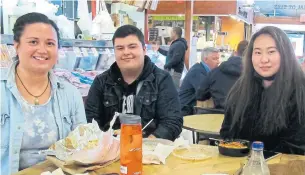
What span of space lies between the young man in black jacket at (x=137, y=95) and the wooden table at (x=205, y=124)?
481 millimetres

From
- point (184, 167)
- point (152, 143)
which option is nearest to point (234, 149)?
point (184, 167)

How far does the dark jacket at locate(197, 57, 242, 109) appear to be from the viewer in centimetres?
405

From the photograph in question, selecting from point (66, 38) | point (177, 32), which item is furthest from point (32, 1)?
point (177, 32)

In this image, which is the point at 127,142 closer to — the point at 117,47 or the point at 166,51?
the point at 117,47

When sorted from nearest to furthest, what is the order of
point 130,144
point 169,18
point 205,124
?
point 130,144
point 205,124
point 169,18

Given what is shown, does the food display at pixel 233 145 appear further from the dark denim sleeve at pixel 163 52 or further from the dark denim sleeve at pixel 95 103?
the dark denim sleeve at pixel 163 52

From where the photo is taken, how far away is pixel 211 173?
1.66 metres

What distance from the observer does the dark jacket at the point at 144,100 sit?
2.67 metres

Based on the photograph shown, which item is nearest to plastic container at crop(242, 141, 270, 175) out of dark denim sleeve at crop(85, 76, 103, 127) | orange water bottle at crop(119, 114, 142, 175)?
orange water bottle at crop(119, 114, 142, 175)

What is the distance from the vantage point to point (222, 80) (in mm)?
4113

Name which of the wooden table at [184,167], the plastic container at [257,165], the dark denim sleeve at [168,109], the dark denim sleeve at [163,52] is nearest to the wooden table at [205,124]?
the dark denim sleeve at [168,109]

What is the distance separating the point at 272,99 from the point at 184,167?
2.96ft

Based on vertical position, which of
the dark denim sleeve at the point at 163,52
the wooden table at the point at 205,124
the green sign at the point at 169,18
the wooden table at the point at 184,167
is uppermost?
the green sign at the point at 169,18

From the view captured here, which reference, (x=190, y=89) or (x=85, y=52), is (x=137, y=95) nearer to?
(x=85, y=52)
